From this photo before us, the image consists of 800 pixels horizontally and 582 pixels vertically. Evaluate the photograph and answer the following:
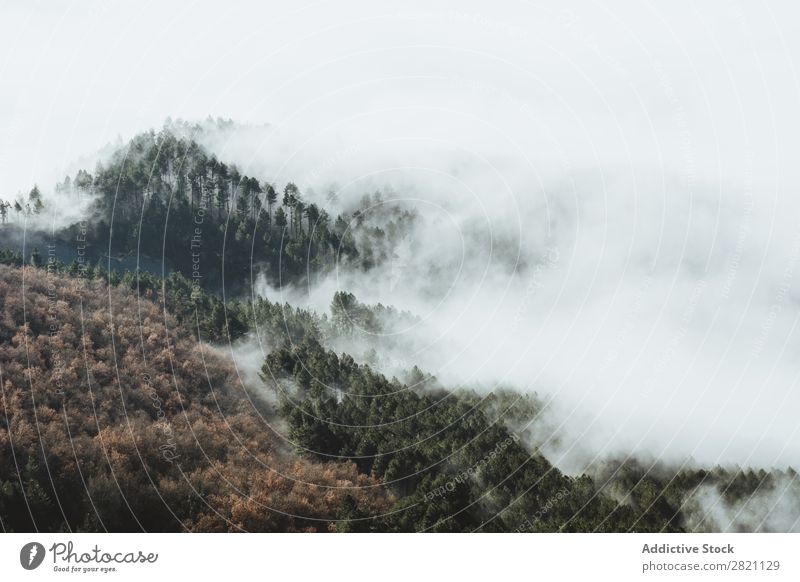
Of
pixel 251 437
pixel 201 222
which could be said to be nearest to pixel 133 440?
pixel 251 437

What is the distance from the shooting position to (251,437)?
35.0 metres

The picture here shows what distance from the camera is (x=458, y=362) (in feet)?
176

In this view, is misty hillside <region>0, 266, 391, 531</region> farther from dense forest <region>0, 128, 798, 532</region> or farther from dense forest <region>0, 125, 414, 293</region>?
dense forest <region>0, 125, 414, 293</region>

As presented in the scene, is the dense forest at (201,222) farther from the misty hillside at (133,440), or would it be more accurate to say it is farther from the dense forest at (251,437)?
the misty hillside at (133,440)

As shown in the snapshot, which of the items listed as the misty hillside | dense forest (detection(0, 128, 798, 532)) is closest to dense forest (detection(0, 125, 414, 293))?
dense forest (detection(0, 128, 798, 532))

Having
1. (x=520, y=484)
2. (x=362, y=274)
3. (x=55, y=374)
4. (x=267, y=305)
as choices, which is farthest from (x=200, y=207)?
(x=520, y=484)

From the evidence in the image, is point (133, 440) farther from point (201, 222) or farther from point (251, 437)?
point (201, 222)

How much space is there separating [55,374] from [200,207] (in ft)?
226

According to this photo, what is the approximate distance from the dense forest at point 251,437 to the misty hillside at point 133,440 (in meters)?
0.09

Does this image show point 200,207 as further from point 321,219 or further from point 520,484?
point 520,484

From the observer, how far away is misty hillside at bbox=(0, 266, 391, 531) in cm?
2612

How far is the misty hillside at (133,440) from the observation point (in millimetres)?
26125

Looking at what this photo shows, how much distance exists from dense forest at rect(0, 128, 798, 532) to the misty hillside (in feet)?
0.29

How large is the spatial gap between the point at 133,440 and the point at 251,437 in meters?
6.10
